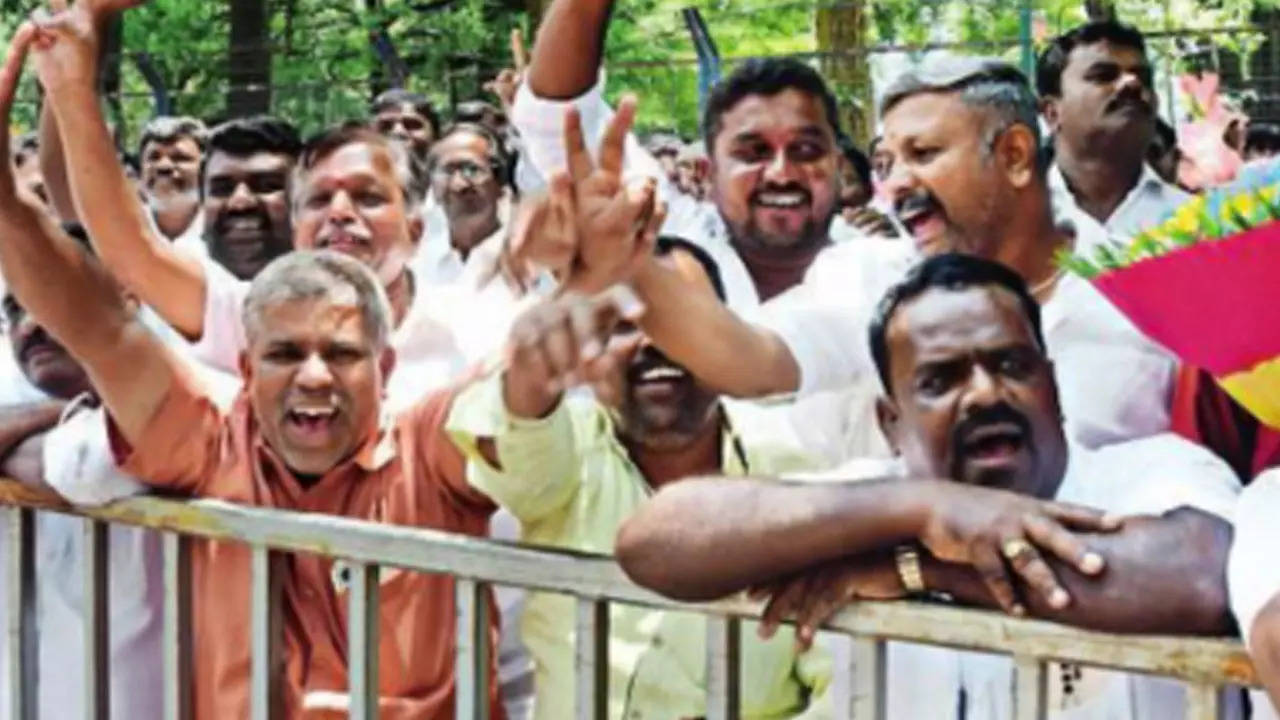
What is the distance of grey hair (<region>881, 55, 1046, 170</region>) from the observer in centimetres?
388

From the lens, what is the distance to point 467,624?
3.00 m

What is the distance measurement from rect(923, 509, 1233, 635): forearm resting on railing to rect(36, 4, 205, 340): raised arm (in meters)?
2.05

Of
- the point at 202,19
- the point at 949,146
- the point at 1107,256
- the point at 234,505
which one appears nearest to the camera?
the point at 1107,256

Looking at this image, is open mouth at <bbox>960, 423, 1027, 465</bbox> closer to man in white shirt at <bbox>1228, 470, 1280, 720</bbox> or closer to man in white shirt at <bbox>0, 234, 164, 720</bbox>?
man in white shirt at <bbox>1228, 470, 1280, 720</bbox>

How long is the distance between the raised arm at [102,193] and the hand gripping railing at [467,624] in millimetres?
586

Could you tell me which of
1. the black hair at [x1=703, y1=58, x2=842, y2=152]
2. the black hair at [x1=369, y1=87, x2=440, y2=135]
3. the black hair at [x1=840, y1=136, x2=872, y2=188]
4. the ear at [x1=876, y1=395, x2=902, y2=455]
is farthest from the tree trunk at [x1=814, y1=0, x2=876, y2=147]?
the ear at [x1=876, y1=395, x2=902, y2=455]

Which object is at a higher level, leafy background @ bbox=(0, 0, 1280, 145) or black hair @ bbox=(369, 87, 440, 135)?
leafy background @ bbox=(0, 0, 1280, 145)

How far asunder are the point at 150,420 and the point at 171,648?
1.16 feet

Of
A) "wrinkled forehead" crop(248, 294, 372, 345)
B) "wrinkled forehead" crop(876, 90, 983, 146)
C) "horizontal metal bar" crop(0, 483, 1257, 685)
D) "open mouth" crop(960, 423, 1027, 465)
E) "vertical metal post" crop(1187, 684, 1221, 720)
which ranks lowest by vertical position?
"vertical metal post" crop(1187, 684, 1221, 720)

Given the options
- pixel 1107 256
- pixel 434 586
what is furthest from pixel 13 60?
pixel 1107 256

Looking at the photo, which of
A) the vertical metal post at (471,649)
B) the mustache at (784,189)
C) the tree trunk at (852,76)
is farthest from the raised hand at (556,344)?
the tree trunk at (852,76)

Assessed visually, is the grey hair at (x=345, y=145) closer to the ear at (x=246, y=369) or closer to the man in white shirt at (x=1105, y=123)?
the ear at (x=246, y=369)

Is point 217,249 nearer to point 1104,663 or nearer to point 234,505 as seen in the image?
point 234,505

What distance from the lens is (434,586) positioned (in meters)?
3.41
